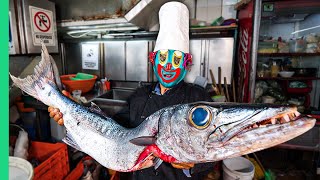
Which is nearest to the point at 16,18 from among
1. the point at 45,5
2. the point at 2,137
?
the point at 45,5

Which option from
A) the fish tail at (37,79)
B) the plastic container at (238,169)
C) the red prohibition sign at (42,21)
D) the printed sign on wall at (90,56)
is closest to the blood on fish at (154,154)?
the fish tail at (37,79)

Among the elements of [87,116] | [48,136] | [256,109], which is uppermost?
[256,109]

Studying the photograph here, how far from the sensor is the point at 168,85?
1295 millimetres

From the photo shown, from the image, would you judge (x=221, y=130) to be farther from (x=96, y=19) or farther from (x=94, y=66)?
(x=94, y=66)

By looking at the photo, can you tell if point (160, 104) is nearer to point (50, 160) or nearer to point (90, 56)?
point (50, 160)

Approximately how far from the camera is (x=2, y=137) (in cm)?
30

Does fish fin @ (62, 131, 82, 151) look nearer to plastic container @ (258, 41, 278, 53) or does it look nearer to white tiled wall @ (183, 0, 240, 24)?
plastic container @ (258, 41, 278, 53)

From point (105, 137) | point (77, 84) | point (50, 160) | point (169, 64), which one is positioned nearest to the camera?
point (105, 137)

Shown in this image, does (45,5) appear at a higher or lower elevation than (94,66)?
higher

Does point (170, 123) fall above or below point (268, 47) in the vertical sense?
below

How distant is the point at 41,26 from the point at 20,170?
207 cm

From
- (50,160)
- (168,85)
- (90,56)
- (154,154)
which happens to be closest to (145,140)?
(154,154)

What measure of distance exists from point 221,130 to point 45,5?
10.2 feet

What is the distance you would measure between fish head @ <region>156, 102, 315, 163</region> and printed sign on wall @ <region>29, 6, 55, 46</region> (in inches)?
103
